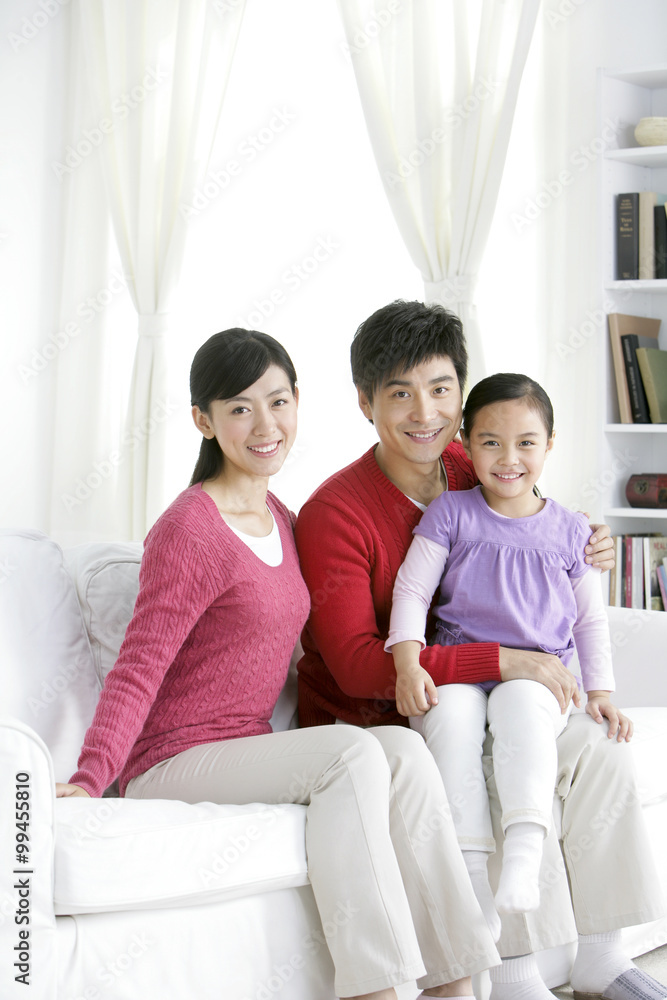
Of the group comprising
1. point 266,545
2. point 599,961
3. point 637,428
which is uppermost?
point 637,428

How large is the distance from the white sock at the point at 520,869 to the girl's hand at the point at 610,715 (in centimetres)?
25

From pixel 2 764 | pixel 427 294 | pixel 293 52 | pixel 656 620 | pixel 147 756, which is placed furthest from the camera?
pixel 293 52

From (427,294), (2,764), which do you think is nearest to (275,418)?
(2,764)

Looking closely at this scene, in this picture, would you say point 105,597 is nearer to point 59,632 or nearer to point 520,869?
point 59,632

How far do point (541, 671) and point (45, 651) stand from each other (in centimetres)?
83

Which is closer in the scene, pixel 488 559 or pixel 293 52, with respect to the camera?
pixel 488 559

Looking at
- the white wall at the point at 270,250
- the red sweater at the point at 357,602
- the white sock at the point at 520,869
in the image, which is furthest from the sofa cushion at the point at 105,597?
the white wall at the point at 270,250

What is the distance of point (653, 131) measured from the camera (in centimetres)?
283

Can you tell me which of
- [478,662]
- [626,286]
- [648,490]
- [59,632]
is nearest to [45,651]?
[59,632]

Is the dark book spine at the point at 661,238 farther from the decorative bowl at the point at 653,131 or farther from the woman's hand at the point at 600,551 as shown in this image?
the woman's hand at the point at 600,551

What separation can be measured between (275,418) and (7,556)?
528 mm

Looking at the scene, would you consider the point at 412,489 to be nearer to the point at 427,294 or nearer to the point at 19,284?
the point at 427,294

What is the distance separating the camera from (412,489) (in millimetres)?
A: 1808

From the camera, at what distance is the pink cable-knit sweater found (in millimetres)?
1395
